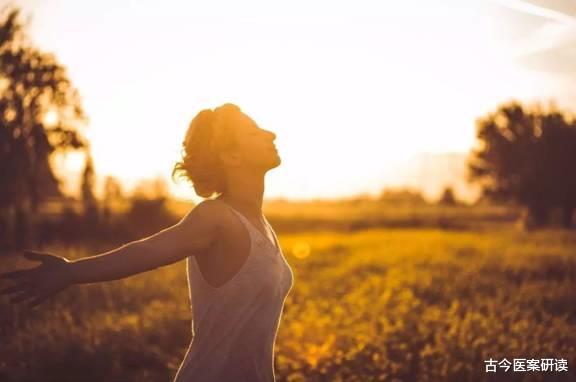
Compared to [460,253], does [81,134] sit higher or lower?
higher

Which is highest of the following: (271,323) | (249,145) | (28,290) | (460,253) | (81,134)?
(81,134)

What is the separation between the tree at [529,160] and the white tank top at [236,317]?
5370 centimetres

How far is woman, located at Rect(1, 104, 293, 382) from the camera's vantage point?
75.3 inches

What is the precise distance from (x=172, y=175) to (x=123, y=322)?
5.45m

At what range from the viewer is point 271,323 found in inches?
93.7

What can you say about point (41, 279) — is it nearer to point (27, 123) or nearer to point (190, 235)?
point (190, 235)

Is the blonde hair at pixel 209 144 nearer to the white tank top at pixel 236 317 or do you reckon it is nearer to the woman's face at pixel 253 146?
the woman's face at pixel 253 146

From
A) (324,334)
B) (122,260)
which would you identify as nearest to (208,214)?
(122,260)

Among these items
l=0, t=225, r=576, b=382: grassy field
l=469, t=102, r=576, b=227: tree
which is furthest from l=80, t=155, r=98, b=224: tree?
l=469, t=102, r=576, b=227: tree

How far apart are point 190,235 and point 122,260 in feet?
0.80

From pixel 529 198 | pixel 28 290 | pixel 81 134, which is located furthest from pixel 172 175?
pixel 529 198

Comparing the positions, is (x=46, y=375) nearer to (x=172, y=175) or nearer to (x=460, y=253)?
(x=172, y=175)

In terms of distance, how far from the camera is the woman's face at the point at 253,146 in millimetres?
2514

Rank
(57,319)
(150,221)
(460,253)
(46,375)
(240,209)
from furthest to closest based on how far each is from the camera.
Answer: (150,221), (460,253), (57,319), (46,375), (240,209)
